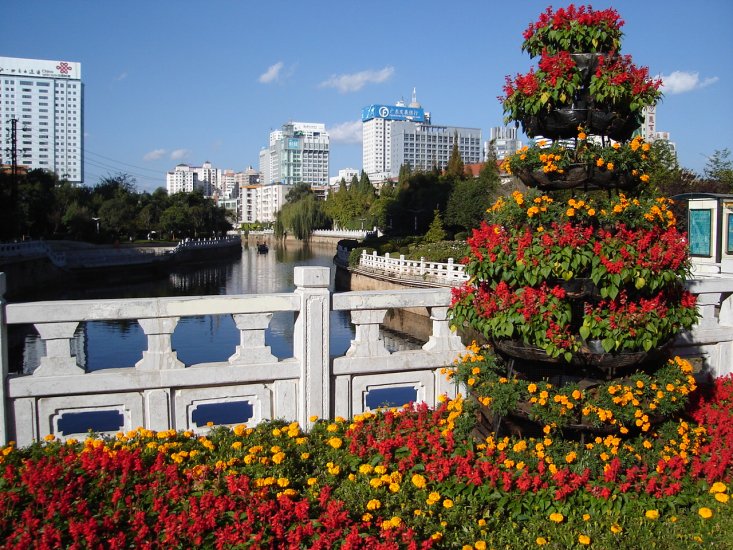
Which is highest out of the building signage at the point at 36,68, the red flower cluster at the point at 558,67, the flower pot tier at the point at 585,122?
the building signage at the point at 36,68

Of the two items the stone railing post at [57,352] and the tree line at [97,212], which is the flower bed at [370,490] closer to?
the stone railing post at [57,352]

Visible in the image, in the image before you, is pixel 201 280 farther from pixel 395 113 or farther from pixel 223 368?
pixel 395 113

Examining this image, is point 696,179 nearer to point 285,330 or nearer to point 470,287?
point 285,330

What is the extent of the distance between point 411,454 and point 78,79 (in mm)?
147027

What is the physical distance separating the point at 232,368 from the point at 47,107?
143 metres

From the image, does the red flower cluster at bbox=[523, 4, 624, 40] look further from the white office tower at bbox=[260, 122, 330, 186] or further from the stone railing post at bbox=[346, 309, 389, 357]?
the white office tower at bbox=[260, 122, 330, 186]

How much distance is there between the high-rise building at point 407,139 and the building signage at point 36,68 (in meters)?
69.9

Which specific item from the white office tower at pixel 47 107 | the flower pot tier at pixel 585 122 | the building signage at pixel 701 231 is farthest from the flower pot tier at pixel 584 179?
the white office tower at pixel 47 107

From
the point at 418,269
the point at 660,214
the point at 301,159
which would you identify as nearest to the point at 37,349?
the point at 418,269

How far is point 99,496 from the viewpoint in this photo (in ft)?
11.1

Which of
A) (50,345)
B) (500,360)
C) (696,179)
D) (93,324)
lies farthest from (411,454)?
(696,179)

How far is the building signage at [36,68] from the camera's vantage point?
419ft

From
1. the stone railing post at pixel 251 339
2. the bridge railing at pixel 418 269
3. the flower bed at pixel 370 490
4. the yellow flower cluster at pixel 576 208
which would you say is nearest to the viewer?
the flower bed at pixel 370 490

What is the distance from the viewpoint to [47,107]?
424ft
